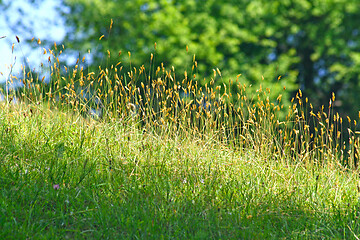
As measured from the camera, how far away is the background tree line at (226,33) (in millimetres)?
9617

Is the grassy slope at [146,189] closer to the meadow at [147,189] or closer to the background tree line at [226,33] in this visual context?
the meadow at [147,189]

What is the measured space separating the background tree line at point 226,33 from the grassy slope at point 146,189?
5.16 metres

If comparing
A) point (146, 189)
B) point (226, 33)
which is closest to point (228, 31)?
point (226, 33)

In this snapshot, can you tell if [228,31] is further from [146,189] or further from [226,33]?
[146,189]

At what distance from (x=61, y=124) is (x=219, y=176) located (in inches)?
74.0

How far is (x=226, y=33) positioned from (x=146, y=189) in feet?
24.0

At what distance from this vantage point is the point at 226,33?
9.99m

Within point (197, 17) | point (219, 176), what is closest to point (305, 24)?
point (197, 17)

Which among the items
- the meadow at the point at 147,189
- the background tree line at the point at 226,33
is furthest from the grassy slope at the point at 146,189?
the background tree line at the point at 226,33

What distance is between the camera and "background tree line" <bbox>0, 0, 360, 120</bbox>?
962 centimetres

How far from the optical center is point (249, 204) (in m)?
3.52

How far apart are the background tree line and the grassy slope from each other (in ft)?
16.9

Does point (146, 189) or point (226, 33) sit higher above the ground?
point (226, 33)

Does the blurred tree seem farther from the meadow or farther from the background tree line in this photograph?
the meadow
